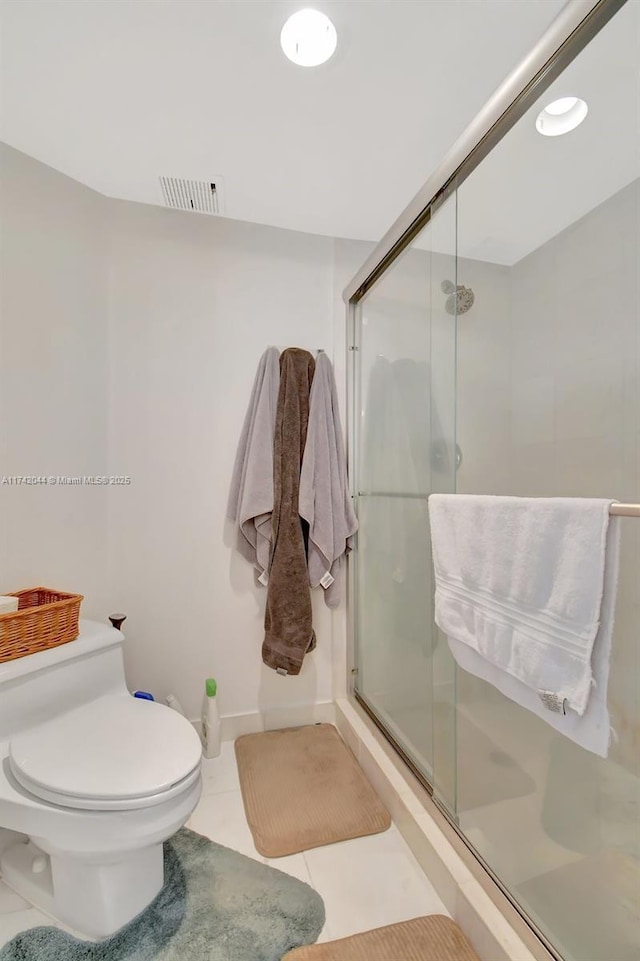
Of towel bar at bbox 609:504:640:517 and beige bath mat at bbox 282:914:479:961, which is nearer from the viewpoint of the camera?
towel bar at bbox 609:504:640:517

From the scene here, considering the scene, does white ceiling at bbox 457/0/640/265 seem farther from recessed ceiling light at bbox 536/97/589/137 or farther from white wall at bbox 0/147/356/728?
white wall at bbox 0/147/356/728

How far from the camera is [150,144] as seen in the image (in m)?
1.42

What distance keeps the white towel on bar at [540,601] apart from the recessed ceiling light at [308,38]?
1.19m

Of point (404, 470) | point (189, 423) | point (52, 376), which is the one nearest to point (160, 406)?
point (189, 423)

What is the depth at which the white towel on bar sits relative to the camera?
75 centimetres

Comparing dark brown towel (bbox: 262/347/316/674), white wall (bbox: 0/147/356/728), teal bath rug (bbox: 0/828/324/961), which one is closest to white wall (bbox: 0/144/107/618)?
white wall (bbox: 0/147/356/728)

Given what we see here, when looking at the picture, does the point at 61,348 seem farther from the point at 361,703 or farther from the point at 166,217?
the point at 361,703

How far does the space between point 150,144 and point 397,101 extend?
79cm

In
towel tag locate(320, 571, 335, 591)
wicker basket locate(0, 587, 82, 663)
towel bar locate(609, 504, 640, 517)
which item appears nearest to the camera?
towel bar locate(609, 504, 640, 517)

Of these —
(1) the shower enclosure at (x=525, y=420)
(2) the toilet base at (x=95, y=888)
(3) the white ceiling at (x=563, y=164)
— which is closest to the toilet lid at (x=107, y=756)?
(2) the toilet base at (x=95, y=888)

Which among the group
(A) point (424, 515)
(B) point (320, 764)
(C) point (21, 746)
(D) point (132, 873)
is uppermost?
A: (A) point (424, 515)

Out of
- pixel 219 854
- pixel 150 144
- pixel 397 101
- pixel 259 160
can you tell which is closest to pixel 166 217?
pixel 150 144

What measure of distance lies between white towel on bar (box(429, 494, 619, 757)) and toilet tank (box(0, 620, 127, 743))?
106cm

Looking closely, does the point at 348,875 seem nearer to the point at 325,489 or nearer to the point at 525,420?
the point at 325,489
